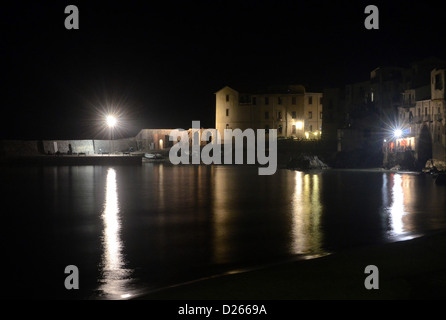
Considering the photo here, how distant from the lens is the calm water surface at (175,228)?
1173cm

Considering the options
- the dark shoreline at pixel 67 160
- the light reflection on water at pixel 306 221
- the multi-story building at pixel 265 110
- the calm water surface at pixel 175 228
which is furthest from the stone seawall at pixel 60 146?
the light reflection on water at pixel 306 221

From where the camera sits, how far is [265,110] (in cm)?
8319

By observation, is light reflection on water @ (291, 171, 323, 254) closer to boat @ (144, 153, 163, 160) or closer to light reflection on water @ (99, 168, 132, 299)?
light reflection on water @ (99, 168, 132, 299)

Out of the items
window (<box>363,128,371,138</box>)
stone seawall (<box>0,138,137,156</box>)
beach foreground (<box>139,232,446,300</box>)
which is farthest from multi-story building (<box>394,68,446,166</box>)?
beach foreground (<box>139,232,446,300</box>)

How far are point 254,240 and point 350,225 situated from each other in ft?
14.9

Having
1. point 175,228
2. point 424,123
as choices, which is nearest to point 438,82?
point 424,123

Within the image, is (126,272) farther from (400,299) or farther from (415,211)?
(415,211)

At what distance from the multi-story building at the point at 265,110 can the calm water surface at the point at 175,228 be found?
49.6 m

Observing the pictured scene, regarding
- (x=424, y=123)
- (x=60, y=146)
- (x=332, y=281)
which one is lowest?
(x=332, y=281)

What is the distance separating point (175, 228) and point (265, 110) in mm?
66352

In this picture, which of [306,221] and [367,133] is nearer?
[306,221]

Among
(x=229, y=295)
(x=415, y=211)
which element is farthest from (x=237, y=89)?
(x=229, y=295)

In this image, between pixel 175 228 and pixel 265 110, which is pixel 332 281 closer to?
pixel 175 228

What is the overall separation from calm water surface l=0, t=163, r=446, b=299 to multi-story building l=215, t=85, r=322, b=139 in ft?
163
